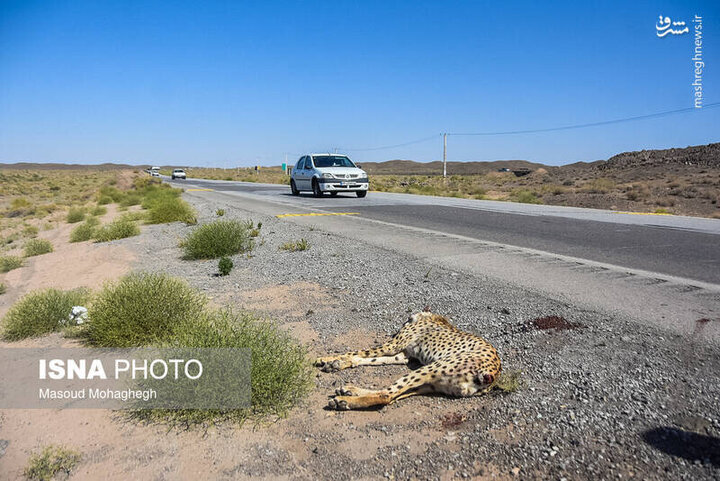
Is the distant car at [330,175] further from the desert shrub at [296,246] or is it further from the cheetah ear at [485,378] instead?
the cheetah ear at [485,378]

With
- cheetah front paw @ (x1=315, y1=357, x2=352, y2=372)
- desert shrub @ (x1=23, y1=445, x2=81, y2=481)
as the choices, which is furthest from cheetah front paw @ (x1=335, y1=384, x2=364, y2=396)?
desert shrub @ (x1=23, y1=445, x2=81, y2=481)

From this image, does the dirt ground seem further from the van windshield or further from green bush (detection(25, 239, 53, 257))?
the van windshield

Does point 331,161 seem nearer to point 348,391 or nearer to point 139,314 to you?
point 139,314

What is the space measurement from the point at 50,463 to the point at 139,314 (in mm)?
1881

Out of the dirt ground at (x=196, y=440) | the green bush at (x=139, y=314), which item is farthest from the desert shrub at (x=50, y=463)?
the green bush at (x=139, y=314)

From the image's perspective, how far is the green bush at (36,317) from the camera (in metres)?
4.98

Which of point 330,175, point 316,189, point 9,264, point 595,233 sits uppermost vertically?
point 330,175

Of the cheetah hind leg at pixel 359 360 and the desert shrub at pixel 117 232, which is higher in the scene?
the desert shrub at pixel 117 232

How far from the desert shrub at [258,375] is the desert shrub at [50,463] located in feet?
1.51

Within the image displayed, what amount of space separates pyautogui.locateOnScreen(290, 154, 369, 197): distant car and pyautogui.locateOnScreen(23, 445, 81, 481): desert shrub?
60.8 ft

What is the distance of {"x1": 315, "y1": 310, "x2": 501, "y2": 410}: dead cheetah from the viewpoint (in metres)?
3.20

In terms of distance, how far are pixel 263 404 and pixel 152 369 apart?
0.89 m

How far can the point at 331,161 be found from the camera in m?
22.0

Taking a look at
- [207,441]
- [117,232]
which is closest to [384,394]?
[207,441]
